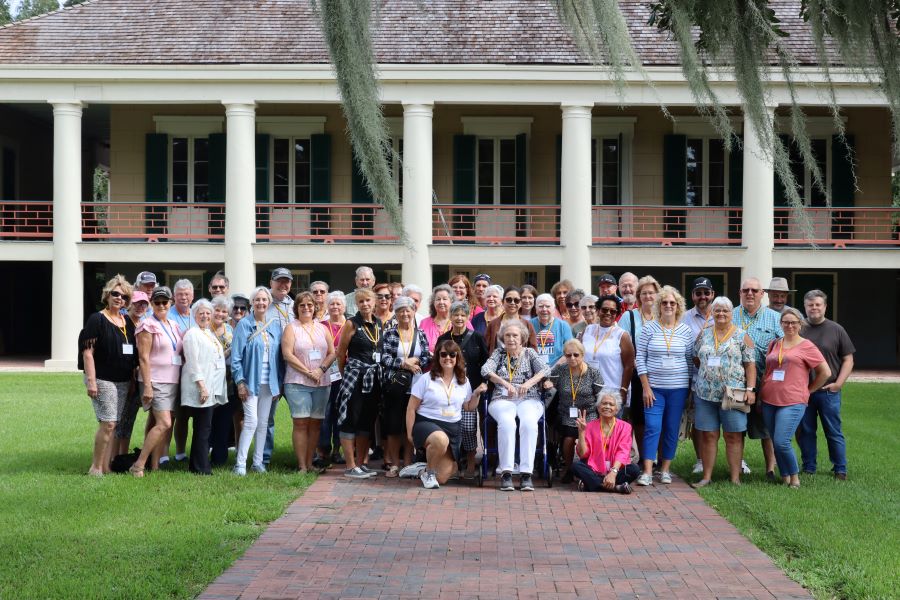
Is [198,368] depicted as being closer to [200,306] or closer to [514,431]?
[200,306]

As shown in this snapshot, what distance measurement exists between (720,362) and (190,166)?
1728 cm

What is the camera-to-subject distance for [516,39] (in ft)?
73.7

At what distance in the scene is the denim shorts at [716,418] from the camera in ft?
30.5

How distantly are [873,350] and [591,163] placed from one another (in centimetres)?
739

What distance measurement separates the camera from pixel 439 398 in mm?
9367

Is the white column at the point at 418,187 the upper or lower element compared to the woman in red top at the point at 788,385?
upper

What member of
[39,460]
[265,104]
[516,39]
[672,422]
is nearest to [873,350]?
[516,39]

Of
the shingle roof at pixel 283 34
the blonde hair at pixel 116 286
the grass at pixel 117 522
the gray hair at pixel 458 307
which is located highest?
the shingle roof at pixel 283 34

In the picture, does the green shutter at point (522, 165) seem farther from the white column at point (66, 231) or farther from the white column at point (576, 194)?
the white column at point (66, 231)

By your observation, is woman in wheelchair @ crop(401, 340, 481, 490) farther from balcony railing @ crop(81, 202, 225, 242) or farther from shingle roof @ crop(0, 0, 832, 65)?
balcony railing @ crop(81, 202, 225, 242)

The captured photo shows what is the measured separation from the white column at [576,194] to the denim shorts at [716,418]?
1221 centimetres

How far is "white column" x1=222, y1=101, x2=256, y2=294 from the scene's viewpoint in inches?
858

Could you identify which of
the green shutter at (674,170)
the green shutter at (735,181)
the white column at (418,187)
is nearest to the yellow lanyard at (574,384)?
the white column at (418,187)

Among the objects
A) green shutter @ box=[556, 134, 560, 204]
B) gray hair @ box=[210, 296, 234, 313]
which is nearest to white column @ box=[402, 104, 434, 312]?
green shutter @ box=[556, 134, 560, 204]
